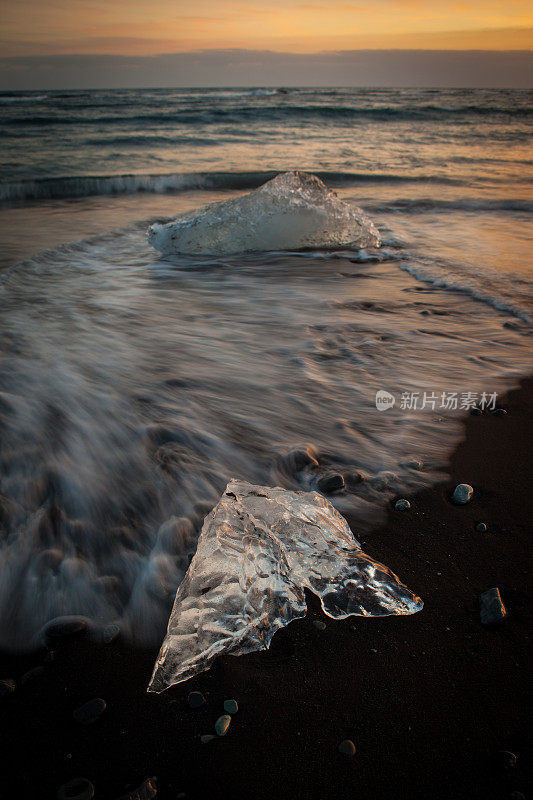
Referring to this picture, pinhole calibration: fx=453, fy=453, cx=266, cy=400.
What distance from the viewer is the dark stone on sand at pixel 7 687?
44.6 inches

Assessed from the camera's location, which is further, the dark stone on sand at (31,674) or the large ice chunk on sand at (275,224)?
the large ice chunk on sand at (275,224)

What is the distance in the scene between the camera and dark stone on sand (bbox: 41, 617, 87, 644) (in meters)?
1.27

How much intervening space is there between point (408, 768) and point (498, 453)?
1.38 m

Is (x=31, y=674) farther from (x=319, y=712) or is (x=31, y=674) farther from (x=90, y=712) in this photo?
(x=319, y=712)

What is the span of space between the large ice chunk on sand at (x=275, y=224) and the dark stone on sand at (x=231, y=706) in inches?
189

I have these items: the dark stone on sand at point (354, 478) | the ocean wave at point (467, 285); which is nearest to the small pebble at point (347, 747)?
the dark stone on sand at point (354, 478)

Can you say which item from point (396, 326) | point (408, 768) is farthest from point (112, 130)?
point (408, 768)

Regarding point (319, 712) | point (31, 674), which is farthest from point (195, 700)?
point (31, 674)

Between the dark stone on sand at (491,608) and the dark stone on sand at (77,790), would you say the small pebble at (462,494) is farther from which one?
the dark stone on sand at (77,790)

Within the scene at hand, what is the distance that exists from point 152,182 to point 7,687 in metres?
10.1

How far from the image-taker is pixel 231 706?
1.10m

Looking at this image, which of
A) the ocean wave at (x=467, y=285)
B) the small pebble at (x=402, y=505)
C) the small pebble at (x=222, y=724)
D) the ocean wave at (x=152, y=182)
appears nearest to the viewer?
the small pebble at (x=222, y=724)

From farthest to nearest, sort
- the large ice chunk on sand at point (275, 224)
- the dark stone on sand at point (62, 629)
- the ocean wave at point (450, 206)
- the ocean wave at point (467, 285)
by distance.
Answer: the ocean wave at point (450, 206)
the large ice chunk on sand at point (275, 224)
the ocean wave at point (467, 285)
the dark stone on sand at point (62, 629)

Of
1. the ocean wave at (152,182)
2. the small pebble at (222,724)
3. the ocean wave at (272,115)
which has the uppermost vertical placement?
the ocean wave at (272,115)
